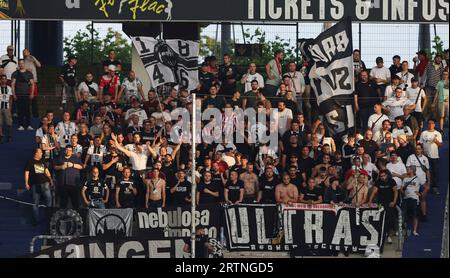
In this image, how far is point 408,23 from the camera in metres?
31.2

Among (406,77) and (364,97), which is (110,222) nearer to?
(364,97)

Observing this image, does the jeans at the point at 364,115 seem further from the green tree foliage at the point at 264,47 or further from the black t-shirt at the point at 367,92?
the green tree foliage at the point at 264,47

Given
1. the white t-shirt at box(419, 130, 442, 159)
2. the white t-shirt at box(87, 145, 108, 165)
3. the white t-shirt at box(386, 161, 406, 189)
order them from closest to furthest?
the white t-shirt at box(386, 161, 406, 189) < the white t-shirt at box(87, 145, 108, 165) < the white t-shirt at box(419, 130, 442, 159)

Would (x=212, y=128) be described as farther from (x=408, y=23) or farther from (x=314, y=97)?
(x=408, y=23)

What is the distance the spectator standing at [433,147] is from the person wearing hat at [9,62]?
26.7 ft

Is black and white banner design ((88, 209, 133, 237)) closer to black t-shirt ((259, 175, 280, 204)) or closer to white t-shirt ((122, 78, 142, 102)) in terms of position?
black t-shirt ((259, 175, 280, 204))

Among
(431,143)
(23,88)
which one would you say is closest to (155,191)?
(23,88)

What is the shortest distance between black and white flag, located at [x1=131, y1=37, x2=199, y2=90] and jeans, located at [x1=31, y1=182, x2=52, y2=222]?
3.60 metres

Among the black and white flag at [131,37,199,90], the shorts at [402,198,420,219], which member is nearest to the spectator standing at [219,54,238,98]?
the black and white flag at [131,37,199,90]

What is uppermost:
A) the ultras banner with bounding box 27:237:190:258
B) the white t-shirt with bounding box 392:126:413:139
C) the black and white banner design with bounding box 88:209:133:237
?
the white t-shirt with bounding box 392:126:413:139

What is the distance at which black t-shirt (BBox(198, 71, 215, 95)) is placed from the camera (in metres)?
31.6

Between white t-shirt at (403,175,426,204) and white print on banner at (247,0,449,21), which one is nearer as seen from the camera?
white t-shirt at (403,175,426,204)
